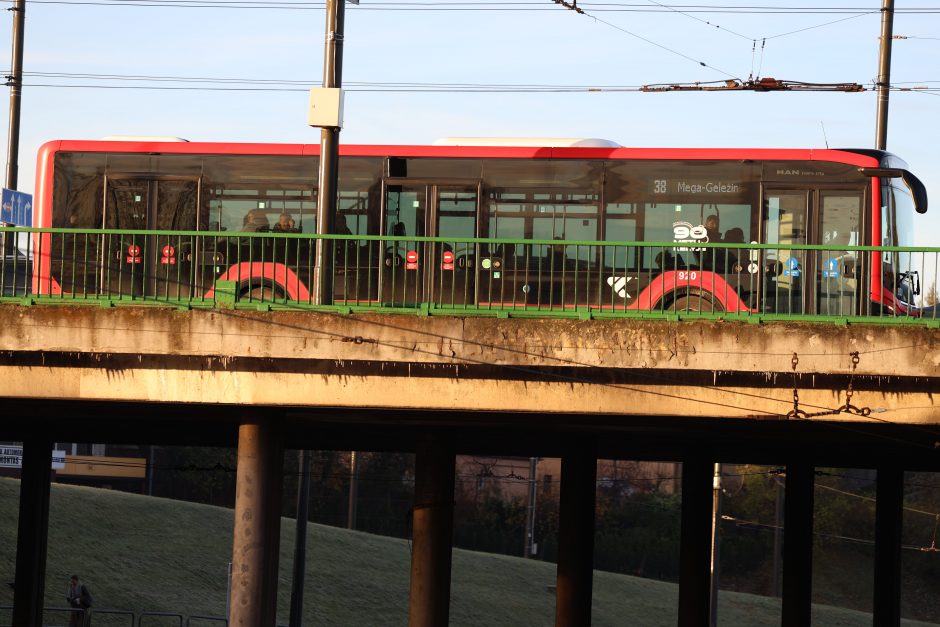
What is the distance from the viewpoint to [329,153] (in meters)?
17.9

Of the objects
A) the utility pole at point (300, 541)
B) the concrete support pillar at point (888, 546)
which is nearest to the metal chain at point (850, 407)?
the concrete support pillar at point (888, 546)

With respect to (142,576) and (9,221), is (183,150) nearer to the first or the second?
(9,221)

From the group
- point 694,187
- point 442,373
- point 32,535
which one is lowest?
point 32,535

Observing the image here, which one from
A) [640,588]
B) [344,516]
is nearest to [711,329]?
[640,588]

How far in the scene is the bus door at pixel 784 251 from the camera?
73.0ft

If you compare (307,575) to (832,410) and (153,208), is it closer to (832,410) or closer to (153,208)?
(153,208)

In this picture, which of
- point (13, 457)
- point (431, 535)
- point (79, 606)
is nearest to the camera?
point (431, 535)

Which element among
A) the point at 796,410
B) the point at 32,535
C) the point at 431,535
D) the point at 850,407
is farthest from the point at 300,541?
the point at 850,407

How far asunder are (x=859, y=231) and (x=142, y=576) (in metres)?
29.1

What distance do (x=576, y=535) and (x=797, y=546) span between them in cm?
742

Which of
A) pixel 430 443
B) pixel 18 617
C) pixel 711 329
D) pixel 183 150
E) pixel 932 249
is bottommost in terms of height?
pixel 18 617

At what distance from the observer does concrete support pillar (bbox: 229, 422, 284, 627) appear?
1738 cm

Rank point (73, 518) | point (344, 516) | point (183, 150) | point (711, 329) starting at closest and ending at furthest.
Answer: point (711, 329), point (183, 150), point (73, 518), point (344, 516)

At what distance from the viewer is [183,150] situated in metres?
24.9
